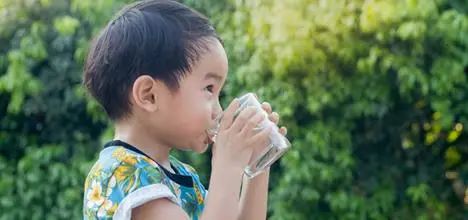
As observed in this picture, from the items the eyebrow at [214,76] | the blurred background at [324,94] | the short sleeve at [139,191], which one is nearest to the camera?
the short sleeve at [139,191]

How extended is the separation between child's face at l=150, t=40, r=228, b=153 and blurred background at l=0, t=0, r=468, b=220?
237 cm

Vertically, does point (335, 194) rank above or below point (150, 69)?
below

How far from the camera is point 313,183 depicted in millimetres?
4727

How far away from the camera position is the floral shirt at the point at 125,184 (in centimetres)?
210

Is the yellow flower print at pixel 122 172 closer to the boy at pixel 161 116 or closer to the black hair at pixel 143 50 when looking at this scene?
the boy at pixel 161 116

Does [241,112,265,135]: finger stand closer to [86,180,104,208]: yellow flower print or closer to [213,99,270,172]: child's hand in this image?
[213,99,270,172]: child's hand

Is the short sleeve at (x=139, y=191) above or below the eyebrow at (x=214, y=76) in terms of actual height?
below

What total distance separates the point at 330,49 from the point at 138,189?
104 inches

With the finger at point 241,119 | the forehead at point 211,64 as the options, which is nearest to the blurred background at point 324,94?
the forehead at point 211,64

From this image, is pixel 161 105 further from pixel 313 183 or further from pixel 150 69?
pixel 313 183

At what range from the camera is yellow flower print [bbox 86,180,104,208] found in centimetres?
214

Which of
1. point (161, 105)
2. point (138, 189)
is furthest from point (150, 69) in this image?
point (138, 189)

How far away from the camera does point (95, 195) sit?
2158mm

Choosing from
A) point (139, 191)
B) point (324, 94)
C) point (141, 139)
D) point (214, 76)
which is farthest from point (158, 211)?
point (324, 94)
